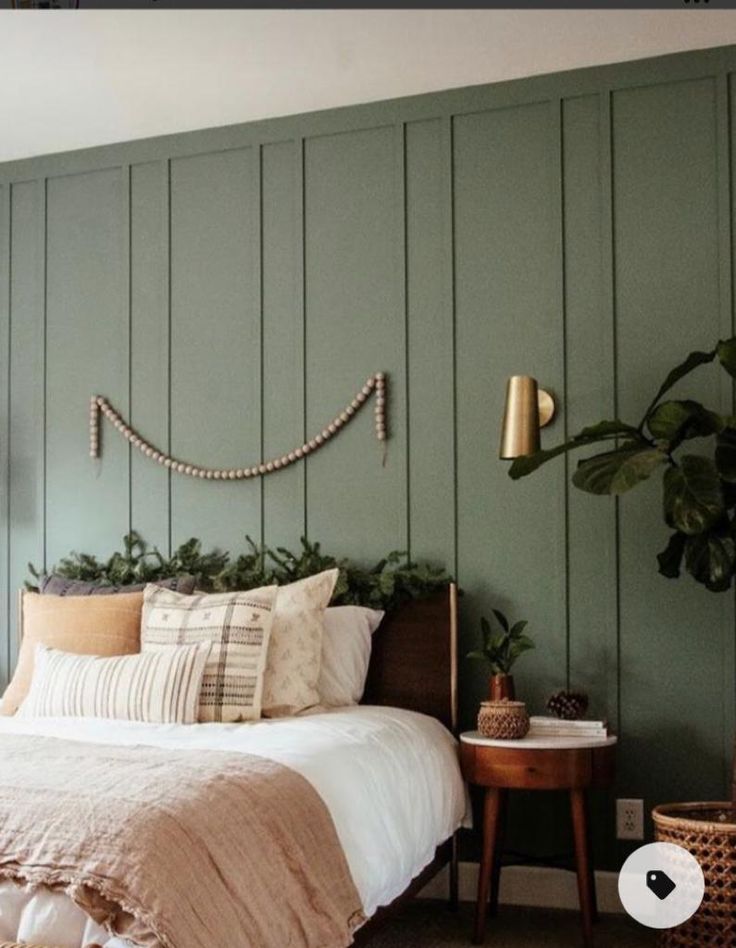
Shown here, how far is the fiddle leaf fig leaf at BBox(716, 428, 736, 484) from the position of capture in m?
3.51

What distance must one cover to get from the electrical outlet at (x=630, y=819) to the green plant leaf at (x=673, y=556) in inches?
31.3

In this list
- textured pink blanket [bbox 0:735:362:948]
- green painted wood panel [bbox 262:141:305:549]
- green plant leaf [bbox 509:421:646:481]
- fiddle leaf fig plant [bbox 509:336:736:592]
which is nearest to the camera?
textured pink blanket [bbox 0:735:362:948]

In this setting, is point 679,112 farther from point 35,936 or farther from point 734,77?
point 35,936

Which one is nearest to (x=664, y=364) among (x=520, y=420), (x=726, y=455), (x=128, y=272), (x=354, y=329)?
(x=520, y=420)

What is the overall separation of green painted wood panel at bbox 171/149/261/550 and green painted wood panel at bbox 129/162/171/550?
0.04 metres

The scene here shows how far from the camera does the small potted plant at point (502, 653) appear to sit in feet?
12.9

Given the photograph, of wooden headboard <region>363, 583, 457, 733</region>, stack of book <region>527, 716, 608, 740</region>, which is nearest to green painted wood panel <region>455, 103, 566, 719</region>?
wooden headboard <region>363, 583, 457, 733</region>

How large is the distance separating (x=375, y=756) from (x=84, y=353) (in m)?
2.35

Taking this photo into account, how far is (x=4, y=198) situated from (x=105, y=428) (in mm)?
1095

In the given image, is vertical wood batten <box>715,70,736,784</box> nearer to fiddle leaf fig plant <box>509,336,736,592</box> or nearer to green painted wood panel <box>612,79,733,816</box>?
green painted wood panel <box>612,79,733,816</box>

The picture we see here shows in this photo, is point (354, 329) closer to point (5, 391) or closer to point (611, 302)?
point (611, 302)

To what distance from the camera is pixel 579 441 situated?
372 cm

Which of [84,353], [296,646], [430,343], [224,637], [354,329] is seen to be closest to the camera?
[224,637]

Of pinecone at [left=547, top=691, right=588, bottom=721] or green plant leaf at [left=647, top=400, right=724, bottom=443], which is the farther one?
pinecone at [left=547, top=691, right=588, bottom=721]
